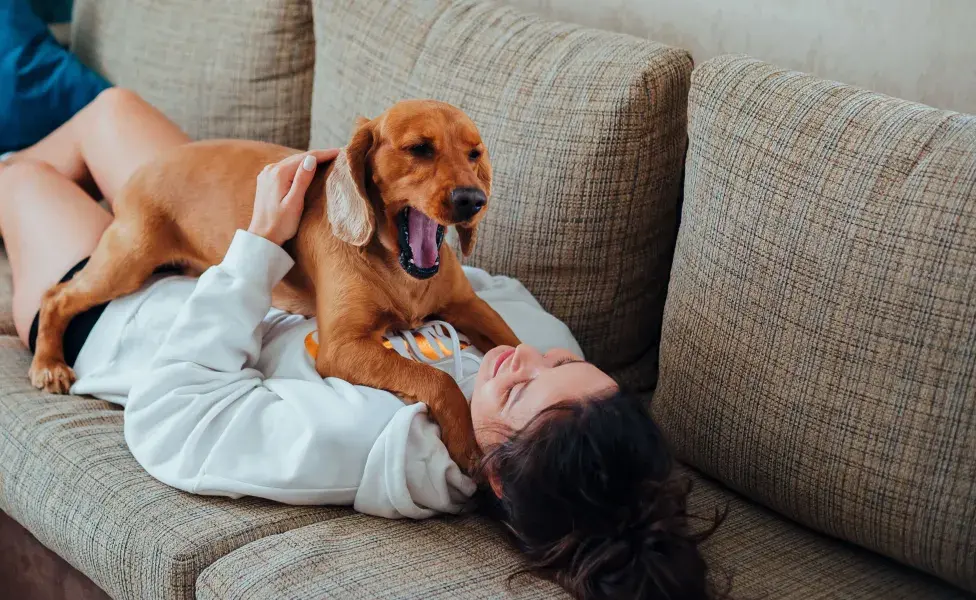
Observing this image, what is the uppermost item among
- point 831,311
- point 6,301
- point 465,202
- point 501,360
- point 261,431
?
point 465,202

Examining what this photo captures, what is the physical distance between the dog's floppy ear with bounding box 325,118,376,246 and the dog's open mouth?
0.16 feet

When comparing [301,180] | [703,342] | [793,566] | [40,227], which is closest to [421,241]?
[301,180]

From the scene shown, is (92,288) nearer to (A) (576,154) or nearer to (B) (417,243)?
(B) (417,243)

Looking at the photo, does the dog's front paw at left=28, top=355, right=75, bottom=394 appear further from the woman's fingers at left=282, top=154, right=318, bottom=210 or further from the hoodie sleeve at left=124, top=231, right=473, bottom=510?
the woman's fingers at left=282, top=154, right=318, bottom=210

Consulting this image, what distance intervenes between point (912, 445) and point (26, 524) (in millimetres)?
1272

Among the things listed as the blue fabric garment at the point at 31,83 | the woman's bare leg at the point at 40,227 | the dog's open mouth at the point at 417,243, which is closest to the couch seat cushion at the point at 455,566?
the dog's open mouth at the point at 417,243

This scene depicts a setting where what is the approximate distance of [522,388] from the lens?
1218 mm

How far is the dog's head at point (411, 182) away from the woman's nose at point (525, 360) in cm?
18

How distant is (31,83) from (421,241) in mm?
1481

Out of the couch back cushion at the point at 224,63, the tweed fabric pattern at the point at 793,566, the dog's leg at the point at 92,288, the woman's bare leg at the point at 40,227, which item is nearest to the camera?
the tweed fabric pattern at the point at 793,566

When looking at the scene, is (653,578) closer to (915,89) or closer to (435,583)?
(435,583)

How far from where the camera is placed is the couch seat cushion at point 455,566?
1.11 metres

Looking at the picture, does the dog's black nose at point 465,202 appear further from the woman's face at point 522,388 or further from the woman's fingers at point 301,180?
the woman's fingers at point 301,180

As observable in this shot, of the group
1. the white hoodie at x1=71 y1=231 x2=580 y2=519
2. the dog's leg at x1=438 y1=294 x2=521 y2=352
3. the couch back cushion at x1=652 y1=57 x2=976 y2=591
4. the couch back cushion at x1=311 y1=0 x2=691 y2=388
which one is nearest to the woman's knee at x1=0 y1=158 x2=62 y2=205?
the white hoodie at x1=71 y1=231 x2=580 y2=519
